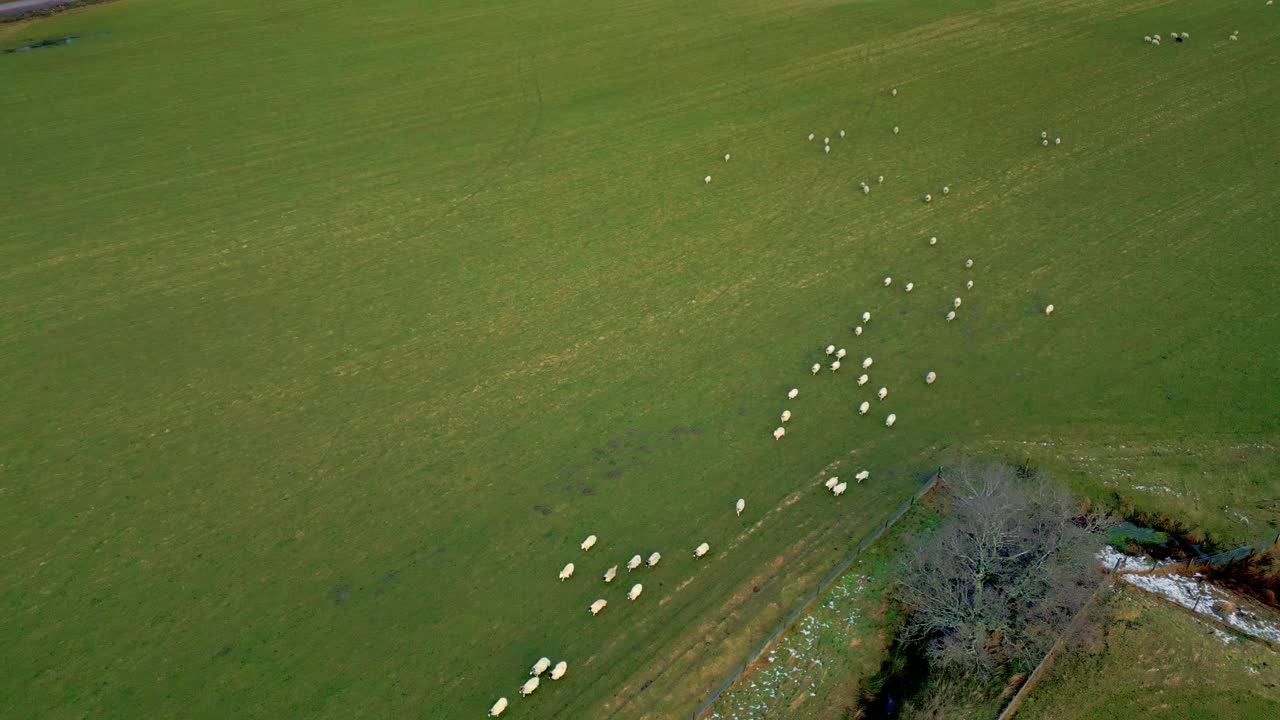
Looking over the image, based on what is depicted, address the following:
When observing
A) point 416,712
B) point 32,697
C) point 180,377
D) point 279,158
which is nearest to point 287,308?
point 180,377

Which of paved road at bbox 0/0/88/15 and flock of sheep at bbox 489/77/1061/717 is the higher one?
paved road at bbox 0/0/88/15

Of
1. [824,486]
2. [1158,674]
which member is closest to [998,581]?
[1158,674]

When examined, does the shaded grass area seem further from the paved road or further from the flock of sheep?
the paved road

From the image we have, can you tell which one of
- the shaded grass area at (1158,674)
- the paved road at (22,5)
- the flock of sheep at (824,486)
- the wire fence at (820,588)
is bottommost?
the shaded grass area at (1158,674)

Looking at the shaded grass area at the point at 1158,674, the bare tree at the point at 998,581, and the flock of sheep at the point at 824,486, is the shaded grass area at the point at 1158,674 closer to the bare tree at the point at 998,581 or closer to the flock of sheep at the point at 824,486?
the bare tree at the point at 998,581

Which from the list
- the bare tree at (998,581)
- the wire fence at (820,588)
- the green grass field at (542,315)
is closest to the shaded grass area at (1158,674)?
the bare tree at (998,581)

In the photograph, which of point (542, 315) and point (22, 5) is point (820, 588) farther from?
point (22, 5)

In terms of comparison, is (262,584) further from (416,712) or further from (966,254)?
(966,254)

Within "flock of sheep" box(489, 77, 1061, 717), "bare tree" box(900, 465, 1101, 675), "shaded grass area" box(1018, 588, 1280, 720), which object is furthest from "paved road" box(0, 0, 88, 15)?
"shaded grass area" box(1018, 588, 1280, 720)
